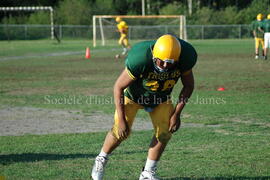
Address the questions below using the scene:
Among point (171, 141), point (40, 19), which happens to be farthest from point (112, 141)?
point (40, 19)

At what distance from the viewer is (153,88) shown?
5812 millimetres

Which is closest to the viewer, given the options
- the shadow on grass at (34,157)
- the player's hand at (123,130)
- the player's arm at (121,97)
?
the player's arm at (121,97)

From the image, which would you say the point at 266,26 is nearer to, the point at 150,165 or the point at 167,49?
the point at 150,165

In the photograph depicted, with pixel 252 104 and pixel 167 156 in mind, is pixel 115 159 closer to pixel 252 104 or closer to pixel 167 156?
pixel 167 156

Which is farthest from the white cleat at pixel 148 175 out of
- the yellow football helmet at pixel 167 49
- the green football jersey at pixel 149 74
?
the yellow football helmet at pixel 167 49

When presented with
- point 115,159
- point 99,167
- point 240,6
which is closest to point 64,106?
point 115,159

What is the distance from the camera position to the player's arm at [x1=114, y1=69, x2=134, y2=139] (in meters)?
5.63

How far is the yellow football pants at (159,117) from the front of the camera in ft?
19.3

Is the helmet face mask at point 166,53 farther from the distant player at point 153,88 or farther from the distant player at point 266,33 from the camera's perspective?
the distant player at point 266,33

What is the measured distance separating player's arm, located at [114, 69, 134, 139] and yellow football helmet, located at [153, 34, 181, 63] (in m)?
0.43

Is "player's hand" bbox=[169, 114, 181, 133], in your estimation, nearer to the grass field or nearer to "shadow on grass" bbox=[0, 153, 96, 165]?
the grass field

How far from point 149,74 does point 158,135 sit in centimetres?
76

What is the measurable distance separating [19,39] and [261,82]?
1688 inches

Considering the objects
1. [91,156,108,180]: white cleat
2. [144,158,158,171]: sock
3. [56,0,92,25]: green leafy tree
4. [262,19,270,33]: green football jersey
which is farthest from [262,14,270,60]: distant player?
[56,0,92,25]: green leafy tree
